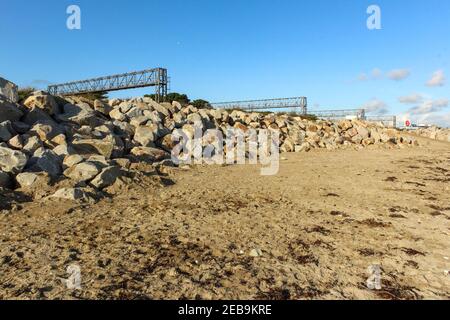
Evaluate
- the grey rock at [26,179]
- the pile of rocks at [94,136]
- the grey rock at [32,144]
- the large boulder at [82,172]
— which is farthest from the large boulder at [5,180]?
the grey rock at [32,144]

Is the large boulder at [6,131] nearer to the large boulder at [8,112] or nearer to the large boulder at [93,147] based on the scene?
the large boulder at [8,112]

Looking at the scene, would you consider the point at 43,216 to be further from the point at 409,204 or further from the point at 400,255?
the point at 409,204

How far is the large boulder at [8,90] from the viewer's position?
1111 cm

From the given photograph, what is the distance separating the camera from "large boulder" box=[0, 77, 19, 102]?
11.1m

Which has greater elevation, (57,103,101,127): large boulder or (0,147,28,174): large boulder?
(57,103,101,127): large boulder

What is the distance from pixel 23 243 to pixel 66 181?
111 inches

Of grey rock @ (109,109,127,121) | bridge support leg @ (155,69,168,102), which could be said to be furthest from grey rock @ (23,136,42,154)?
bridge support leg @ (155,69,168,102)

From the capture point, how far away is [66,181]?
764cm

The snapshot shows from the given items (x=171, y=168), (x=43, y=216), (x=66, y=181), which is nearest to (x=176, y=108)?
(x=171, y=168)

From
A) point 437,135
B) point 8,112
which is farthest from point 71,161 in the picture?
point 437,135

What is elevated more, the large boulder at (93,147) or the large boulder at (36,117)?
the large boulder at (36,117)

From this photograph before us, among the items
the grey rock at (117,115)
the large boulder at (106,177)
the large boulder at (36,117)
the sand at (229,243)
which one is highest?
the grey rock at (117,115)

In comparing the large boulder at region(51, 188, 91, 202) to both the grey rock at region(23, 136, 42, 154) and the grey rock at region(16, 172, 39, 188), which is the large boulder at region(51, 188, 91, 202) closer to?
the grey rock at region(16, 172, 39, 188)

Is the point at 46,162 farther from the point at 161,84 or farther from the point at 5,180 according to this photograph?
the point at 161,84
